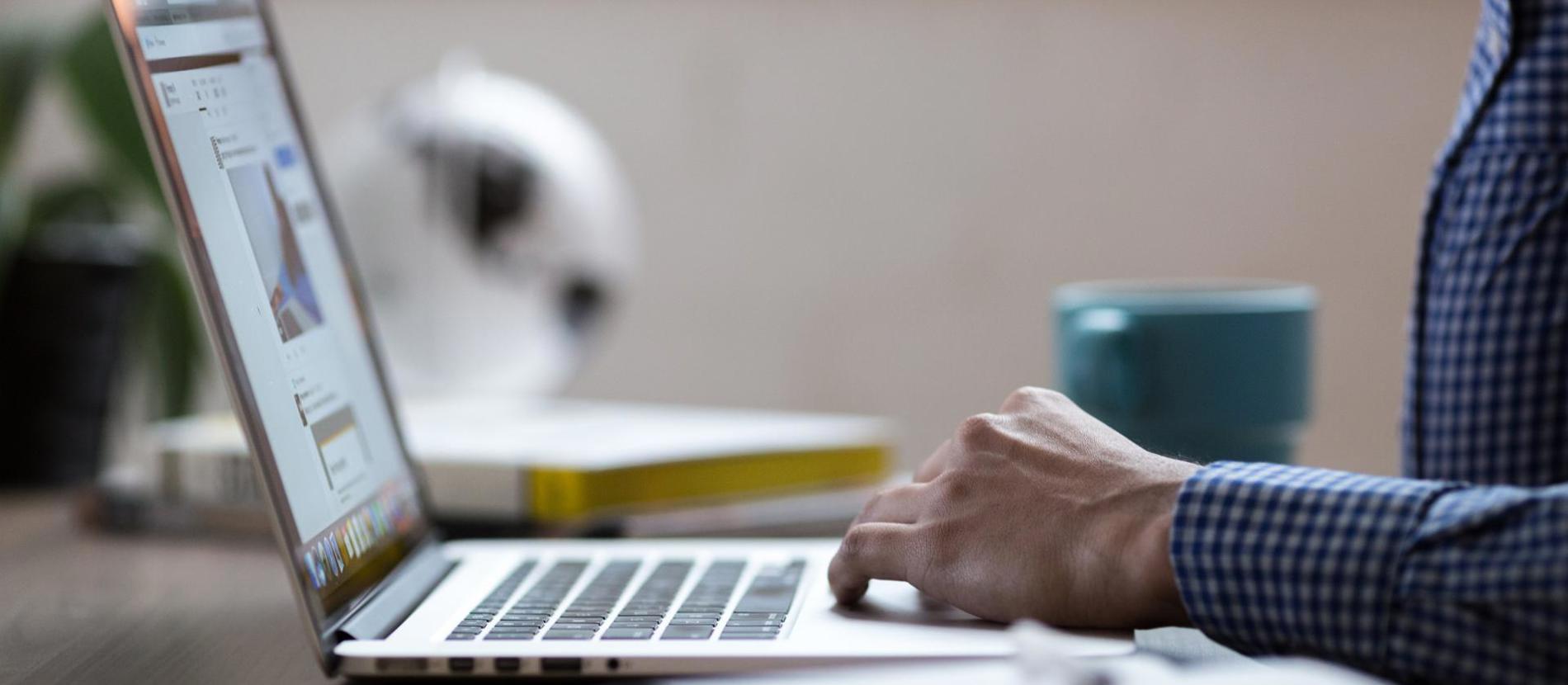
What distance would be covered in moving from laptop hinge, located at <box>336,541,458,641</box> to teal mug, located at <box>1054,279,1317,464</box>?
33cm

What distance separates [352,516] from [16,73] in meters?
0.91

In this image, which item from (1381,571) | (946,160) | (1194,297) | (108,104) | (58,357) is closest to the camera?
(1381,571)

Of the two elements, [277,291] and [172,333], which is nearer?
[277,291]

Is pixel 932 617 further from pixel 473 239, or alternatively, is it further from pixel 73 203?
pixel 73 203

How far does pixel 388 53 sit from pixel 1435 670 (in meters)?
1.52

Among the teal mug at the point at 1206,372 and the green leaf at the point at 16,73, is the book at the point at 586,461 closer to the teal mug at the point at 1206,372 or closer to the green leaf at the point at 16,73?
the teal mug at the point at 1206,372

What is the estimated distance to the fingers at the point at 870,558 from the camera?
1.78ft

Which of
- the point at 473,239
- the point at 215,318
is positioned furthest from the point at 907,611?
the point at 473,239

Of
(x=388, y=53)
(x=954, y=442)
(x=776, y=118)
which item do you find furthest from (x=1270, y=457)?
(x=388, y=53)

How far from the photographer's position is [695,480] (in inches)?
34.7

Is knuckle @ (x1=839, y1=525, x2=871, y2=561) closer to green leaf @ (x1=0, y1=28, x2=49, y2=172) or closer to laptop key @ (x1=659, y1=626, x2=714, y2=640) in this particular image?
laptop key @ (x1=659, y1=626, x2=714, y2=640)

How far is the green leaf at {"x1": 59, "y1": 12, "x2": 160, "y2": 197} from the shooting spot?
124cm

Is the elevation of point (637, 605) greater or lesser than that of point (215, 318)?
lesser

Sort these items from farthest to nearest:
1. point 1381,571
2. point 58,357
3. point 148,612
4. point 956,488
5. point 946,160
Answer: point 946,160 < point 58,357 < point 148,612 < point 956,488 < point 1381,571
